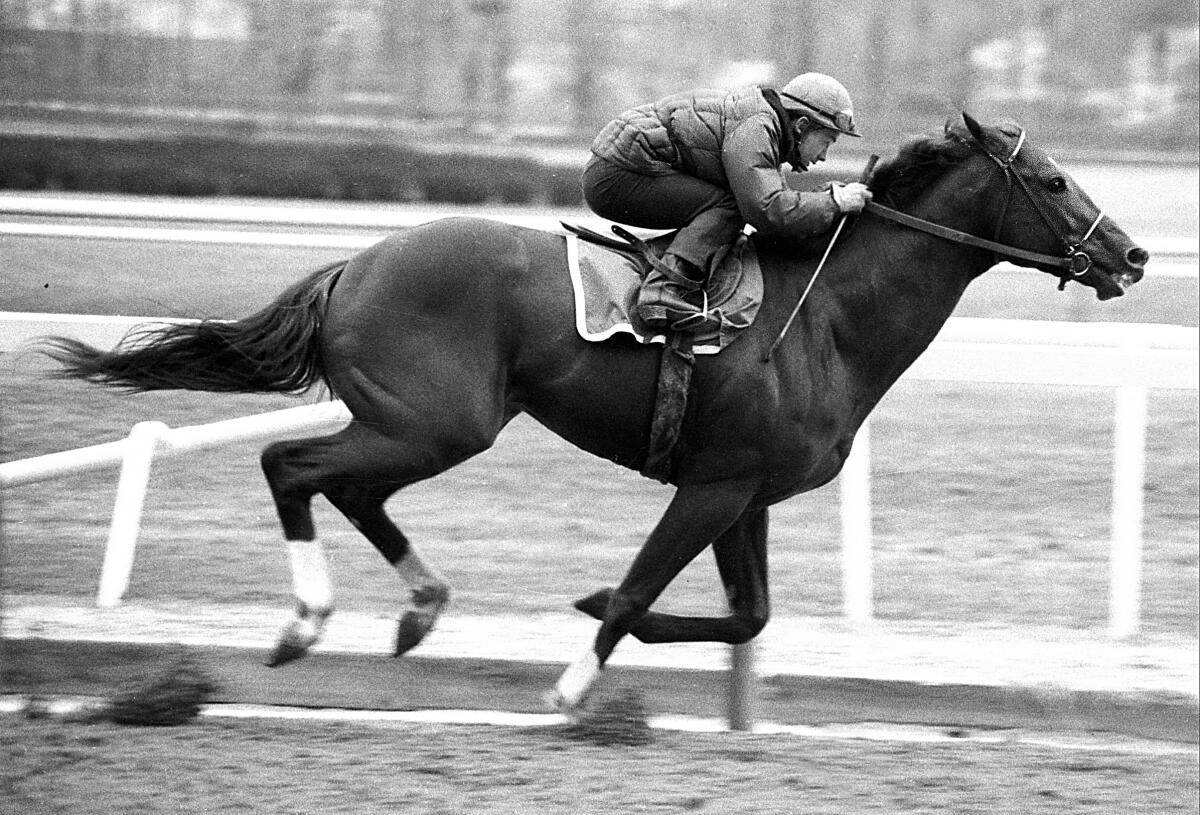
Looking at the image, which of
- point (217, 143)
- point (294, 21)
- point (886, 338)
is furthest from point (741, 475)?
point (294, 21)

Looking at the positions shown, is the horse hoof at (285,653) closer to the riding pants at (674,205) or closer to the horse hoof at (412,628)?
the horse hoof at (412,628)

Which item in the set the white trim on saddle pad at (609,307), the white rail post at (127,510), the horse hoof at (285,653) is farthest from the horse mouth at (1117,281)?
the white rail post at (127,510)

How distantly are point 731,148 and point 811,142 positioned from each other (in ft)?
0.98

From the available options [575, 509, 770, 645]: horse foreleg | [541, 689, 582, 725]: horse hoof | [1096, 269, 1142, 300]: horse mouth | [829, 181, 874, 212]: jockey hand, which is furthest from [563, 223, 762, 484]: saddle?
[1096, 269, 1142, 300]: horse mouth

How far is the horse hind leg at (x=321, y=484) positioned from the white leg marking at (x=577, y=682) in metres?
0.36

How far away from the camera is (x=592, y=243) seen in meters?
4.23

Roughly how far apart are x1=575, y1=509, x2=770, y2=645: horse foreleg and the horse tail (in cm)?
98

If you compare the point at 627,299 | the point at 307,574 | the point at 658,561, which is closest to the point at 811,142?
the point at 627,299

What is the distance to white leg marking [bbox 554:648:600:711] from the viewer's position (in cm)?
418

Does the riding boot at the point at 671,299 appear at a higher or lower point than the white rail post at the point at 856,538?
higher

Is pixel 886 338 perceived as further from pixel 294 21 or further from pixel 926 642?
pixel 294 21

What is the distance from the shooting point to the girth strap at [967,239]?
4199 mm

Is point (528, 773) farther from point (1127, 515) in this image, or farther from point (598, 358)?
point (1127, 515)

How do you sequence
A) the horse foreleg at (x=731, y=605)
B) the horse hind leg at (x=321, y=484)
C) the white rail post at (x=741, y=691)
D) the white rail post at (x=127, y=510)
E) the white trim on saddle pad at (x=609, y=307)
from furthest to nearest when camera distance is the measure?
1. the white rail post at (x=127, y=510)
2. the white rail post at (x=741, y=691)
3. the horse foreleg at (x=731, y=605)
4. the white trim on saddle pad at (x=609, y=307)
5. the horse hind leg at (x=321, y=484)
